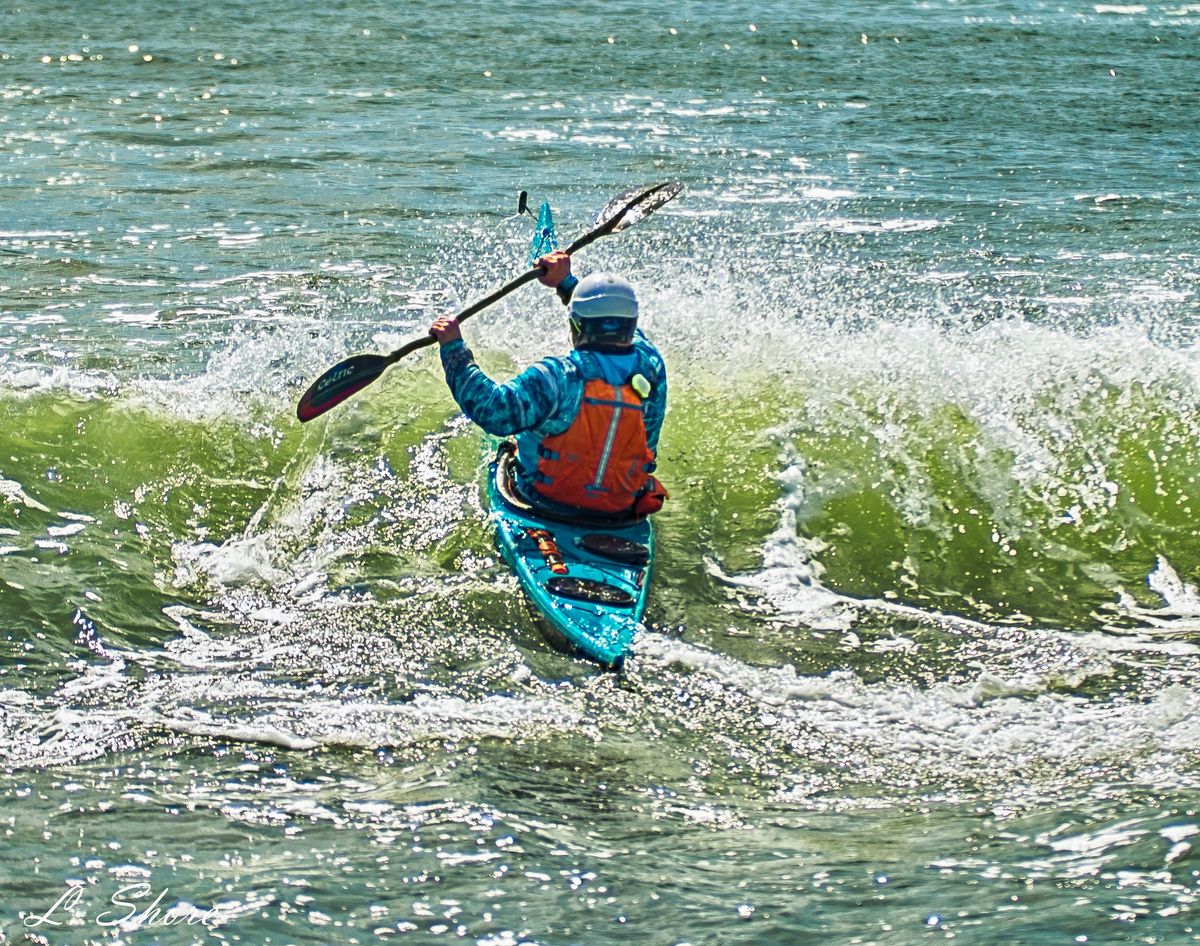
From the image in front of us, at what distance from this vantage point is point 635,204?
328 inches

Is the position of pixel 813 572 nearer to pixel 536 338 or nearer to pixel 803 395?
pixel 803 395

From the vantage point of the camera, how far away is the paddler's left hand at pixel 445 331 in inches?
260

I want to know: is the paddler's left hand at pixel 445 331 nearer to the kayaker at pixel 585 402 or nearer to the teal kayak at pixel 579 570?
the kayaker at pixel 585 402

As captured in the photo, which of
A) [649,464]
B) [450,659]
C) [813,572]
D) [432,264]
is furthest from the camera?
[432,264]

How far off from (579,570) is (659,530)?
115cm

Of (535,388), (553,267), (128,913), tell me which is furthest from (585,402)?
(128,913)

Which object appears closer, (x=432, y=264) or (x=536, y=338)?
(x=536, y=338)

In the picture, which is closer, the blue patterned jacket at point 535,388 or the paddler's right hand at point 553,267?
the blue patterned jacket at point 535,388

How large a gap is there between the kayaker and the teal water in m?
0.54

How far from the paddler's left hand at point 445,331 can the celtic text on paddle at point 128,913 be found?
10.0 ft

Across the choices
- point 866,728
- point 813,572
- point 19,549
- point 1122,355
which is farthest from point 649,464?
point 1122,355

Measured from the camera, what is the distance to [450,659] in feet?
20.0

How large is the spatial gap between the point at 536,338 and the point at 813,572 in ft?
11.3

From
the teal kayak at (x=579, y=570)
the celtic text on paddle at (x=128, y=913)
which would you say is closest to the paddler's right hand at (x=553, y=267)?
the teal kayak at (x=579, y=570)
